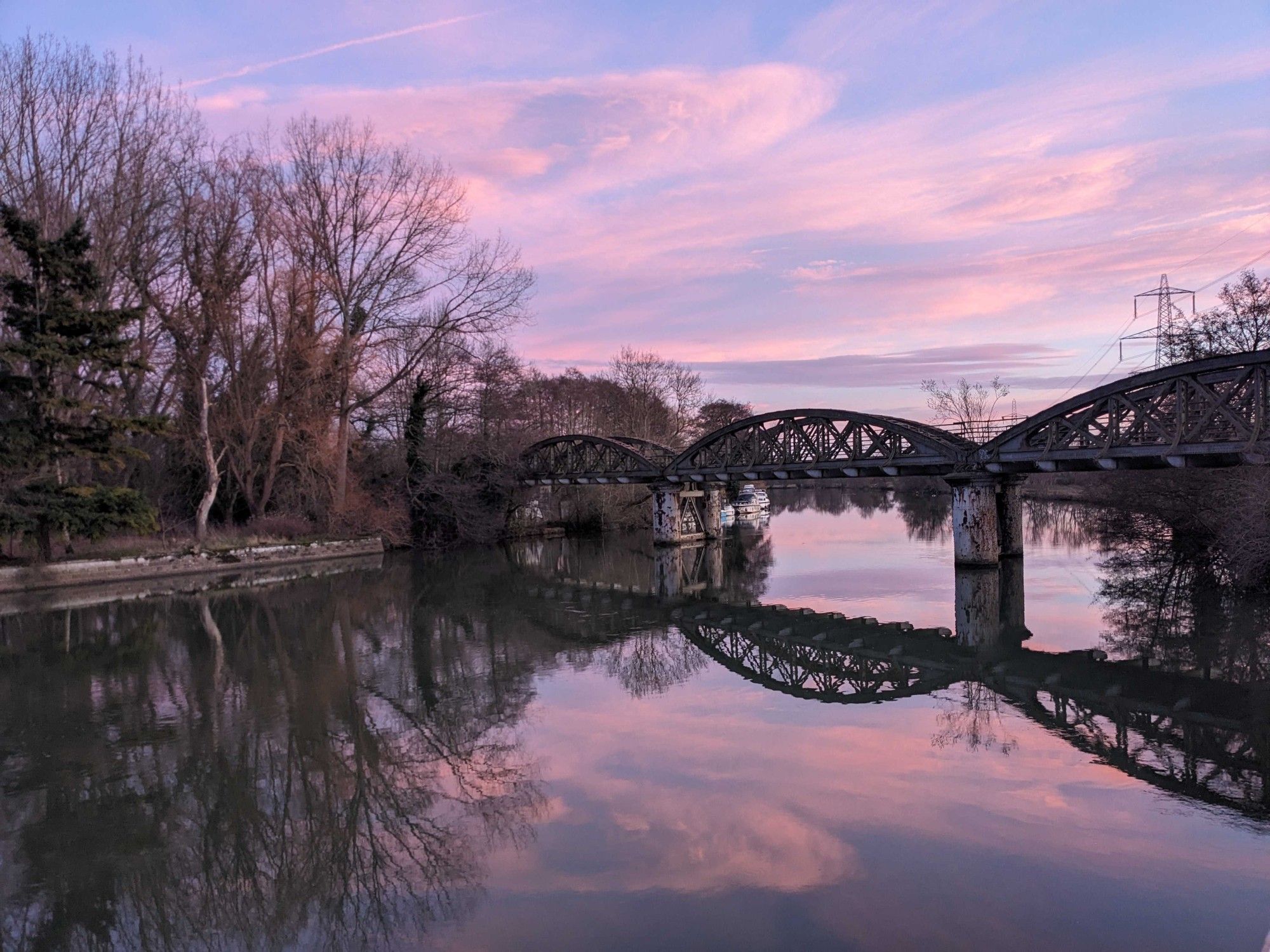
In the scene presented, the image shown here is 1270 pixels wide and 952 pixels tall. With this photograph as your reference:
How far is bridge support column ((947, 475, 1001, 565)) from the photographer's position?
32.0m

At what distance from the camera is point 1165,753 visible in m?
11.6

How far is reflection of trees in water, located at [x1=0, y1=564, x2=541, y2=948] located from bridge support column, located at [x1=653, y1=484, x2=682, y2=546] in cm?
2658

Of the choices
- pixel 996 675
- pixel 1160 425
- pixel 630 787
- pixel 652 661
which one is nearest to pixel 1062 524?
pixel 1160 425

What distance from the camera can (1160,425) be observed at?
26969 mm

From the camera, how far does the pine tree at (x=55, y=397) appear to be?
26.5 meters

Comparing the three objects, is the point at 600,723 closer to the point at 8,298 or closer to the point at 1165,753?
the point at 1165,753

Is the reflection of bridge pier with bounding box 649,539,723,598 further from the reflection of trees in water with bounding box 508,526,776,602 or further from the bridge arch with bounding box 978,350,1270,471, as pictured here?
the bridge arch with bounding box 978,350,1270,471

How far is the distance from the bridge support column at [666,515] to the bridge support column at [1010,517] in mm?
16016

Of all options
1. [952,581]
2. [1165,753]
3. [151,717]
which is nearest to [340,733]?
[151,717]

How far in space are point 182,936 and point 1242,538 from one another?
24.4 metres

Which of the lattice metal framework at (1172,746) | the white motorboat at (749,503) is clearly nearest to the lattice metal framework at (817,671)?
the lattice metal framework at (1172,746)

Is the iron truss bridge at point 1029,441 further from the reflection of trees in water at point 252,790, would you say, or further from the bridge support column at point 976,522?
the reflection of trees in water at point 252,790

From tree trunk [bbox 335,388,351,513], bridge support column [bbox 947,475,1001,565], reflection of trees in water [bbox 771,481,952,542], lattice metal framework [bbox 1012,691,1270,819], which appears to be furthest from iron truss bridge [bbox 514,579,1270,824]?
reflection of trees in water [bbox 771,481,952,542]

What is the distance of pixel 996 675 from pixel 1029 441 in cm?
1743
